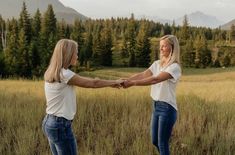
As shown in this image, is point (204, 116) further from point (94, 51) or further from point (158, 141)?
point (94, 51)

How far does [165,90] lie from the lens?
17.5 ft

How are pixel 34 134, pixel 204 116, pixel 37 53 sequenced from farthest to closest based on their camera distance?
1. pixel 37 53
2. pixel 204 116
3. pixel 34 134

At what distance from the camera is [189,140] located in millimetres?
6738

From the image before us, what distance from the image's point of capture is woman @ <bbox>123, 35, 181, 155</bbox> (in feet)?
17.3

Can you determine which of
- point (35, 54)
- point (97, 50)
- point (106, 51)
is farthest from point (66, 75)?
point (106, 51)

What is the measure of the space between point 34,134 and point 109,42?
295 feet

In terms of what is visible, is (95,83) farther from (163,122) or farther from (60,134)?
(163,122)

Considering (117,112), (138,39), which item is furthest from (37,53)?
(117,112)

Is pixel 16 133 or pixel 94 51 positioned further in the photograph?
pixel 94 51

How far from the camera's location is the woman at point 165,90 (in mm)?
5281

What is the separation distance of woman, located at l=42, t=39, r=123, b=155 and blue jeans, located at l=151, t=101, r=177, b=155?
1.20 meters

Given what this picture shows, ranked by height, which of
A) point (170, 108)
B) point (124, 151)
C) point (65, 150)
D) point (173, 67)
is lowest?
point (124, 151)

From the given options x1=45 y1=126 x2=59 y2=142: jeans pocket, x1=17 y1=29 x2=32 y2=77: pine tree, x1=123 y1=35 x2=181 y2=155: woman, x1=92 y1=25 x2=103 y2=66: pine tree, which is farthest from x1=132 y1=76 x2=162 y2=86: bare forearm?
x1=92 y1=25 x2=103 y2=66: pine tree

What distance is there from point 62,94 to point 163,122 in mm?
1460
